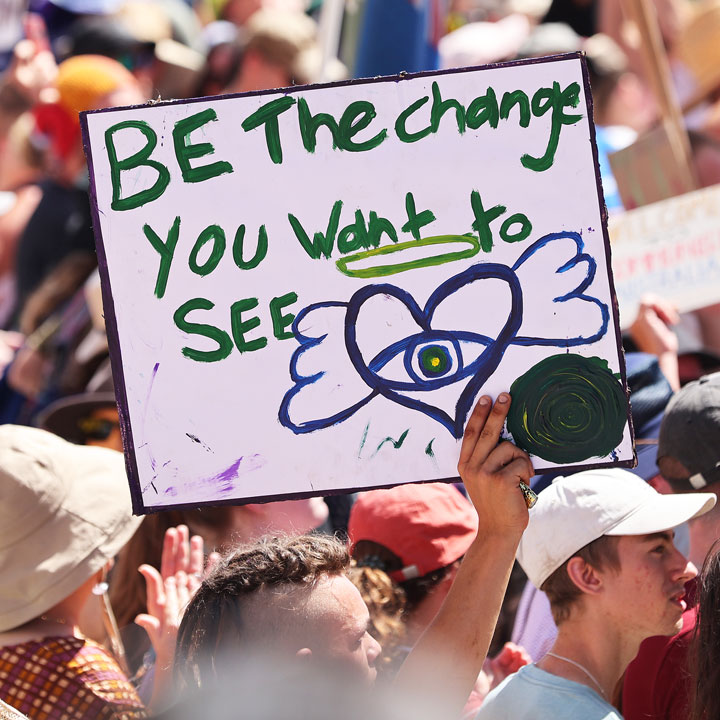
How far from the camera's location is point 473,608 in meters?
1.75

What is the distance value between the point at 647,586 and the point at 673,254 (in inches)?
58.7

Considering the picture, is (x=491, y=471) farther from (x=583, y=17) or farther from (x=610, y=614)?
(x=583, y=17)

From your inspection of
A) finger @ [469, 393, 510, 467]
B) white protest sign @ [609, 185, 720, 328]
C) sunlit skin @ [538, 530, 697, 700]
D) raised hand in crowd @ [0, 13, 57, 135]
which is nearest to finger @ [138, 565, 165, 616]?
sunlit skin @ [538, 530, 697, 700]

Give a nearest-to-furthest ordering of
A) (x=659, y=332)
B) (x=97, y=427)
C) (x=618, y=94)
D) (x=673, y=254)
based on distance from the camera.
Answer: (x=659, y=332)
(x=673, y=254)
(x=97, y=427)
(x=618, y=94)

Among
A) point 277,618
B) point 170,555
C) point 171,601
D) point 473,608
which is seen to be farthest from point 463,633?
point 170,555

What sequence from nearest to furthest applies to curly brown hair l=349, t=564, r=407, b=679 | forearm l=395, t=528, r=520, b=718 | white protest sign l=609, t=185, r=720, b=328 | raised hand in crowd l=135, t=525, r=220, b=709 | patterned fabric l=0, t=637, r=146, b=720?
forearm l=395, t=528, r=520, b=718 < patterned fabric l=0, t=637, r=146, b=720 < raised hand in crowd l=135, t=525, r=220, b=709 < curly brown hair l=349, t=564, r=407, b=679 < white protest sign l=609, t=185, r=720, b=328

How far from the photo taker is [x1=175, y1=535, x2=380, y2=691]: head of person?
161 centimetres

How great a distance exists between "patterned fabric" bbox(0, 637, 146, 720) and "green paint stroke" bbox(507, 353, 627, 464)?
0.97 m

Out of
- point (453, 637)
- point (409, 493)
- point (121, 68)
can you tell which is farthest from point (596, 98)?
point (453, 637)

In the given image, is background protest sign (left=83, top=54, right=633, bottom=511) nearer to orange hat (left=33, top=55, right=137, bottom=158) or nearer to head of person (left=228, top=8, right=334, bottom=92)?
head of person (left=228, top=8, right=334, bottom=92)

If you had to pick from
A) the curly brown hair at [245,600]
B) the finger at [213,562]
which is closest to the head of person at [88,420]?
the finger at [213,562]

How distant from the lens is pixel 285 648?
1.61 meters

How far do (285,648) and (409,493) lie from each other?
114cm

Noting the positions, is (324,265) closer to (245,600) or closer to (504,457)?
(504,457)
